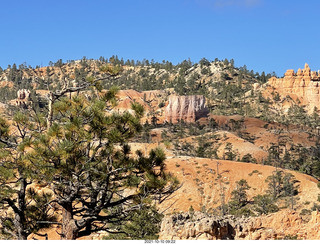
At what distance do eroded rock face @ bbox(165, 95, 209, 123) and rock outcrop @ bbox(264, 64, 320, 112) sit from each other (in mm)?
30771

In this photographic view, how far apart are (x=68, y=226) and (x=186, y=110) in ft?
327

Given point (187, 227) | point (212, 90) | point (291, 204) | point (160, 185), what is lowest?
point (291, 204)

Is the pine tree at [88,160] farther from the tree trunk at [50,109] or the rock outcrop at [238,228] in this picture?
the rock outcrop at [238,228]

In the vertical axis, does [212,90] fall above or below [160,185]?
above

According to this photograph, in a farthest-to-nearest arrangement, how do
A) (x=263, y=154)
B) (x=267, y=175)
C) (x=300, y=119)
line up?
(x=300, y=119) → (x=263, y=154) → (x=267, y=175)

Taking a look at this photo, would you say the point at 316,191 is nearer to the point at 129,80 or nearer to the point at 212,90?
the point at 212,90

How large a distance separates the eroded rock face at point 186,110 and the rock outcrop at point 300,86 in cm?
3077

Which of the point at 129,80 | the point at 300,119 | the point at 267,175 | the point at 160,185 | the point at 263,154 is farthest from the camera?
the point at 129,80

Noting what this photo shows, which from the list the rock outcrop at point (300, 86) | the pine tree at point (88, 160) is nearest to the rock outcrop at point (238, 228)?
the pine tree at point (88, 160)

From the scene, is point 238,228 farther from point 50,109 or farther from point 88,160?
point 50,109

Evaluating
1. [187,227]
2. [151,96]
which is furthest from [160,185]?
[151,96]

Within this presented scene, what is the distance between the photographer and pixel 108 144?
1068cm

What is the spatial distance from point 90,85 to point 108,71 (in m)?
0.57

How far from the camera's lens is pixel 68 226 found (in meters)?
10.5
